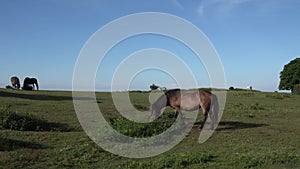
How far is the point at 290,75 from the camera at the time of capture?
203ft

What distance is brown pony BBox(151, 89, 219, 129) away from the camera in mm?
13594

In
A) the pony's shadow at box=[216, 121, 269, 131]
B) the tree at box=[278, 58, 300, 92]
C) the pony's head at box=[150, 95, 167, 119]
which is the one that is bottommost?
the pony's shadow at box=[216, 121, 269, 131]

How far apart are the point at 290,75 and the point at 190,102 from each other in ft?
174

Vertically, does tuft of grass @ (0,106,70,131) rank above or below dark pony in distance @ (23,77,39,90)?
below

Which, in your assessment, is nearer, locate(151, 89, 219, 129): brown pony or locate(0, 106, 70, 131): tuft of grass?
locate(0, 106, 70, 131): tuft of grass

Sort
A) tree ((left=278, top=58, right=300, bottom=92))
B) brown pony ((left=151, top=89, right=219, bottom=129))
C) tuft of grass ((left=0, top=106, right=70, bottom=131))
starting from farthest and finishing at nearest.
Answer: tree ((left=278, top=58, right=300, bottom=92)) < brown pony ((left=151, top=89, right=219, bottom=129)) < tuft of grass ((left=0, top=106, right=70, bottom=131))

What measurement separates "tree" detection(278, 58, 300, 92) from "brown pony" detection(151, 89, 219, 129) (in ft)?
164

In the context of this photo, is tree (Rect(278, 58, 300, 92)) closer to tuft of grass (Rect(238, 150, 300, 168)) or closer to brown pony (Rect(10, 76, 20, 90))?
brown pony (Rect(10, 76, 20, 90))

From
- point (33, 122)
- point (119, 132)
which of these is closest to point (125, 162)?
point (119, 132)

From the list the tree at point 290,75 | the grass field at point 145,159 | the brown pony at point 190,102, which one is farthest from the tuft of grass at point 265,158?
the tree at point 290,75

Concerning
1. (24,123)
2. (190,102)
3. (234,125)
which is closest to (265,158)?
(190,102)

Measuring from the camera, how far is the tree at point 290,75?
6012 cm

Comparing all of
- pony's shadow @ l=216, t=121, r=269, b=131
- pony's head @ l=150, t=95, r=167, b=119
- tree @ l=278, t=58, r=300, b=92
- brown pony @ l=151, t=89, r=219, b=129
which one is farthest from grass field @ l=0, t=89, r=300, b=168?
tree @ l=278, t=58, r=300, b=92

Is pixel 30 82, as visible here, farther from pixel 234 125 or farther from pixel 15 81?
pixel 234 125
